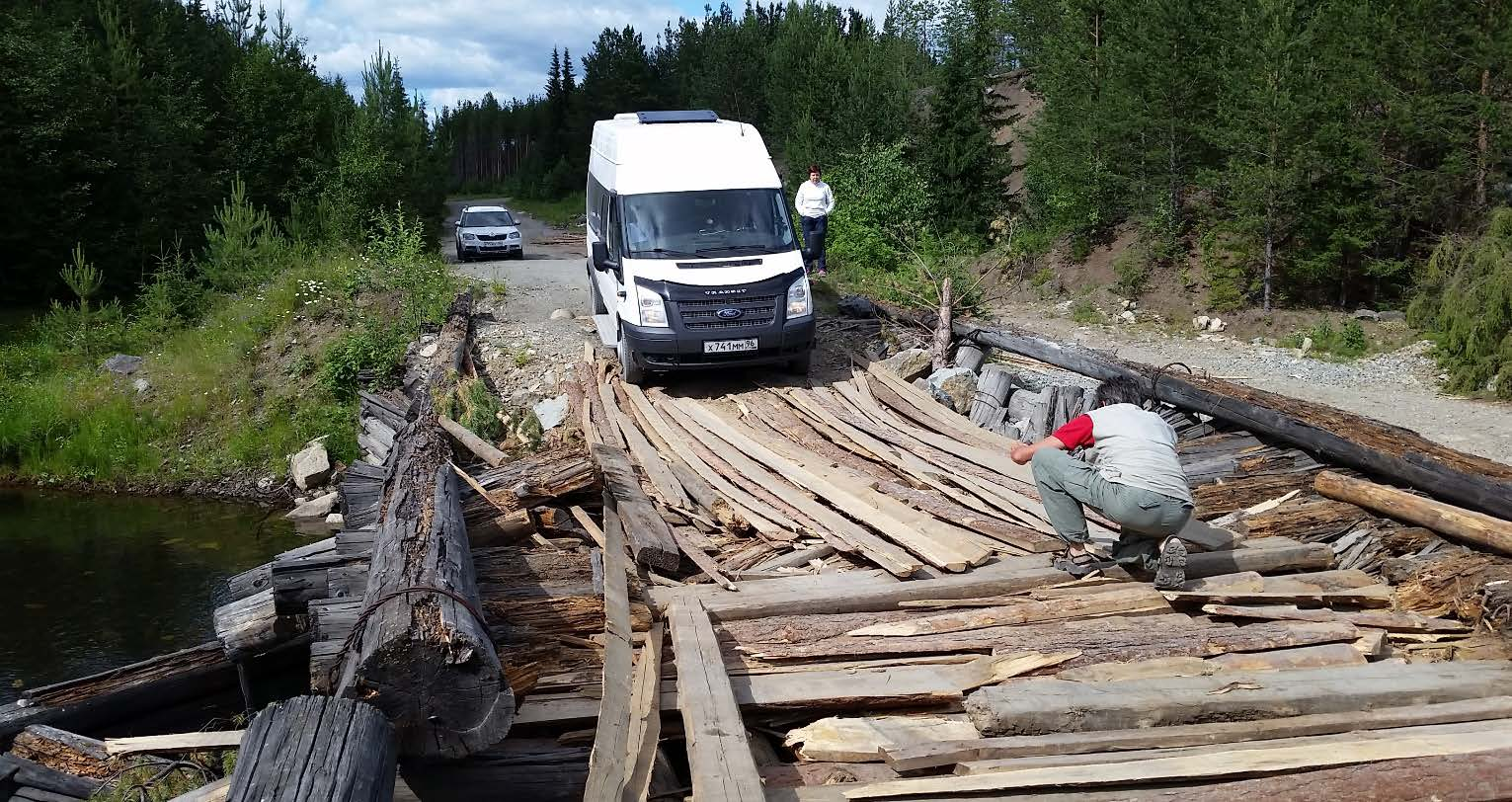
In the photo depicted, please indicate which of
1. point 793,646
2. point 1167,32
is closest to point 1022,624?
point 793,646

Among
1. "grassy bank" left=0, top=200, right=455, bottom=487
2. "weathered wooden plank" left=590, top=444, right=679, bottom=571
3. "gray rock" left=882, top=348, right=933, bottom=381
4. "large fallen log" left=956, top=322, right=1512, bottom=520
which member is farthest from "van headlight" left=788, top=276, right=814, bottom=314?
"grassy bank" left=0, top=200, right=455, bottom=487

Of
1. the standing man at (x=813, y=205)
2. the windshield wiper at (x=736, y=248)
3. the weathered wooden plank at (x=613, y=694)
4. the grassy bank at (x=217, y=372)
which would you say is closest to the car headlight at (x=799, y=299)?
the windshield wiper at (x=736, y=248)

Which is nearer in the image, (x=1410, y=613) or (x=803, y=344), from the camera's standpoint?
(x=1410, y=613)

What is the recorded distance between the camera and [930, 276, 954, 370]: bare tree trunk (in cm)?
1387

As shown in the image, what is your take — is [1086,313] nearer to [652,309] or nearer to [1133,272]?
[1133,272]

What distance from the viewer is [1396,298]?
21.4m

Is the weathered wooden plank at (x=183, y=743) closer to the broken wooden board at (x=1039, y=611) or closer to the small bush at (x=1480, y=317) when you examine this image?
the broken wooden board at (x=1039, y=611)

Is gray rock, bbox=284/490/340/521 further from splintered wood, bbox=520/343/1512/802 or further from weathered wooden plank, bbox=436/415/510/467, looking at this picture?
splintered wood, bbox=520/343/1512/802

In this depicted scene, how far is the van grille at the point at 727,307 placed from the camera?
41.3 feet

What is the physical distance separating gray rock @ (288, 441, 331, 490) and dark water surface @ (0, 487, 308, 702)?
2.33 feet

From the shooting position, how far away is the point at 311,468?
17.0 meters

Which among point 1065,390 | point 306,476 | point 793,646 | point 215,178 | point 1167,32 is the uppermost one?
point 1167,32

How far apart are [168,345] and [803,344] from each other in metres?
14.5

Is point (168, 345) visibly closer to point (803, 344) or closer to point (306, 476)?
point (306, 476)
